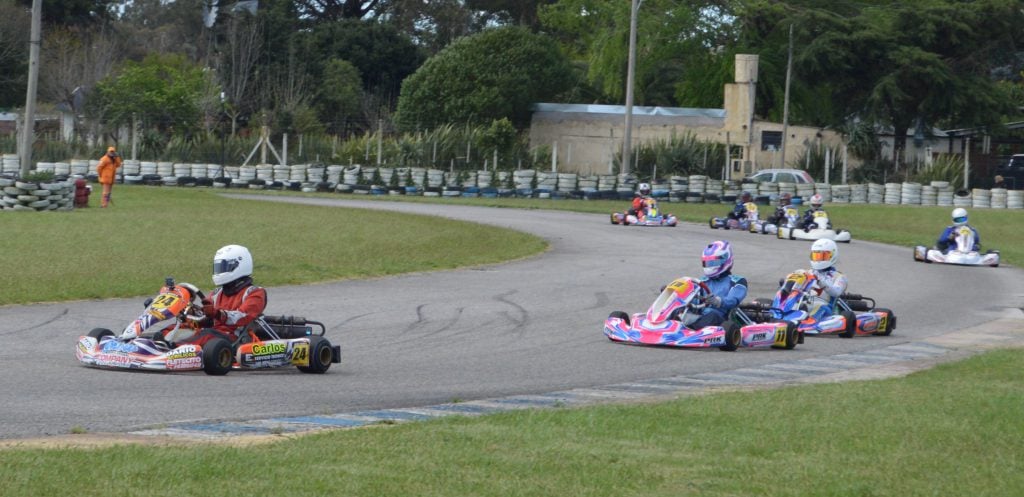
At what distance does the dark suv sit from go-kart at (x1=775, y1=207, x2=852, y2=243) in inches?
768

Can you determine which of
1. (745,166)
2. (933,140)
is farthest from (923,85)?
(745,166)

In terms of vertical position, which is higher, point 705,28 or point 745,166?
point 705,28

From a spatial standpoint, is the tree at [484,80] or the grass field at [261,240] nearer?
the grass field at [261,240]

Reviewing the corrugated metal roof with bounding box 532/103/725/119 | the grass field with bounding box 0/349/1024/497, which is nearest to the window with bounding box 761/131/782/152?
the corrugated metal roof with bounding box 532/103/725/119

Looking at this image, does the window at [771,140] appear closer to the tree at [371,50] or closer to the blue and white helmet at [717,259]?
the tree at [371,50]

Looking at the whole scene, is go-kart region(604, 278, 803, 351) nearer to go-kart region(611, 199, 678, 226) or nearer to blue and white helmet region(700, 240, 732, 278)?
blue and white helmet region(700, 240, 732, 278)

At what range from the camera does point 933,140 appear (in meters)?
56.4

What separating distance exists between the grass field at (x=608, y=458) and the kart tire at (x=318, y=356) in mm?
2604

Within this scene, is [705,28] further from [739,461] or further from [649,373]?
[739,461]

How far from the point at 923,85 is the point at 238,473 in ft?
165

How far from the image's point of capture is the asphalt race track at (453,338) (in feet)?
29.8

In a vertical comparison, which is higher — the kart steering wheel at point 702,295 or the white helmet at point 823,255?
the white helmet at point 823,255

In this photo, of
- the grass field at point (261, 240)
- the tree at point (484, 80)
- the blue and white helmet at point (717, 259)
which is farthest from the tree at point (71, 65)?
the blue and white helmet at point (717, 259)

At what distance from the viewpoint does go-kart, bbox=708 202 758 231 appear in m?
33.2
